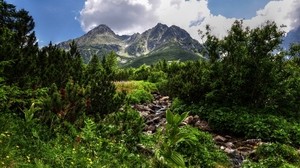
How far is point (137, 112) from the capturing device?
18.0 metres

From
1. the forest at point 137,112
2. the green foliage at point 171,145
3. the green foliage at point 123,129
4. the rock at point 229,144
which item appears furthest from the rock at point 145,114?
the green foliage at point 171,145

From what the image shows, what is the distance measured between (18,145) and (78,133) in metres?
2.78

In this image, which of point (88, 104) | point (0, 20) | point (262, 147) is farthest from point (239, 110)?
point (0, 20)

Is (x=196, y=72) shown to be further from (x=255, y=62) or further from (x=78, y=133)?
(x=78, y=133)

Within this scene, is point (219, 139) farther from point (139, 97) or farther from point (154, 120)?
point (139, 97)

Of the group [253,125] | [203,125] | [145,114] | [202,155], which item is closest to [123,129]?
[202,155]

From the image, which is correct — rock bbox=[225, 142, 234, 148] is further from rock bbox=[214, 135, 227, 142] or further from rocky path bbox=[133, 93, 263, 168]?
rock bbox=[214, 135, 227, 142]

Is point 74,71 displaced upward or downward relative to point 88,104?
upward

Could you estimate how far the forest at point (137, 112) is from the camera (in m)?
10.2

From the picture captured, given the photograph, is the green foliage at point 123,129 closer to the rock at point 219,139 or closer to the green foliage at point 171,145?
the green foliage at point 171,145

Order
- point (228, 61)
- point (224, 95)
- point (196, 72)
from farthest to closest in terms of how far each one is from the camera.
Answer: point (196, 72), point (228, 61), point (224, 95)

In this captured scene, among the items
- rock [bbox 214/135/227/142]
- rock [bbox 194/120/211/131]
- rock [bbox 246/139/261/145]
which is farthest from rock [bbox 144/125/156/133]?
rock [bbox 246/139/261/145]

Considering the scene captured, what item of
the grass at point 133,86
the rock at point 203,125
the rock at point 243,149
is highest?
the grass at point 133,86

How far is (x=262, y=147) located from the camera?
47.5 feet
